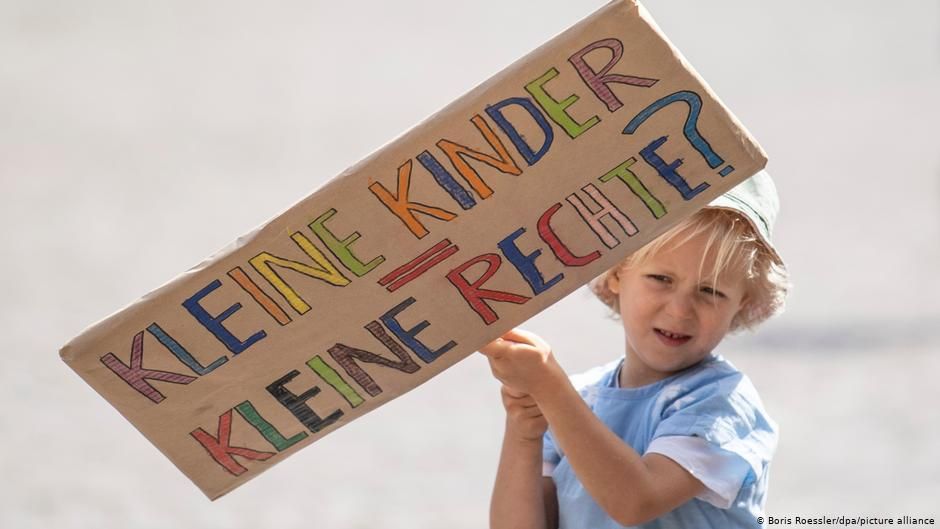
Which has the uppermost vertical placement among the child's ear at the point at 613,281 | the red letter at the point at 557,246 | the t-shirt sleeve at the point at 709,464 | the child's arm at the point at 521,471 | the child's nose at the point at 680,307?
the red letter at the point at 557,246

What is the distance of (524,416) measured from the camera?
1.53 meters

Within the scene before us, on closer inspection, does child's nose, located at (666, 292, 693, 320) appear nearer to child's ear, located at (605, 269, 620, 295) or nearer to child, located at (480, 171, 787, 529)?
child, located at (480, 171, 787, 529)

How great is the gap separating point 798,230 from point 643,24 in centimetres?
386

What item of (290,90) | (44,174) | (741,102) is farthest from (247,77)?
(741,102)

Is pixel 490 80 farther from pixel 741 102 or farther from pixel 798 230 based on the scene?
pixel 741 102

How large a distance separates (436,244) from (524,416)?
12.4 inches

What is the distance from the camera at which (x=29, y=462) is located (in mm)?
3439

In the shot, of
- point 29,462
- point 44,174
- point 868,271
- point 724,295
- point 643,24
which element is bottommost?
point 868,271

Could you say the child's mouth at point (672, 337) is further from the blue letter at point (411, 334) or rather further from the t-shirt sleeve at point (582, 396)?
the blue letter at point (411, 334)

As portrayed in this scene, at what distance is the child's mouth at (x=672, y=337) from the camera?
1554 mm

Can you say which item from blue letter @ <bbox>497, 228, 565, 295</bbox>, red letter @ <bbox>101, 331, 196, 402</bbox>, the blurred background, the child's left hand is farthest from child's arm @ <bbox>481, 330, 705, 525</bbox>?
the blurred background

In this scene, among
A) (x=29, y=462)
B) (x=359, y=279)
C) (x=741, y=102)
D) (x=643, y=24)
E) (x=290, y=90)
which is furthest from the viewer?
(x=290, y=90)

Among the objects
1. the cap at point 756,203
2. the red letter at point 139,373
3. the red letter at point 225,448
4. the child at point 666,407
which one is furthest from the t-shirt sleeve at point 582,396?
the red letter at point 139,373

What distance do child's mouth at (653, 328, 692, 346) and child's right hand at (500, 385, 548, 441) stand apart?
173 mm
